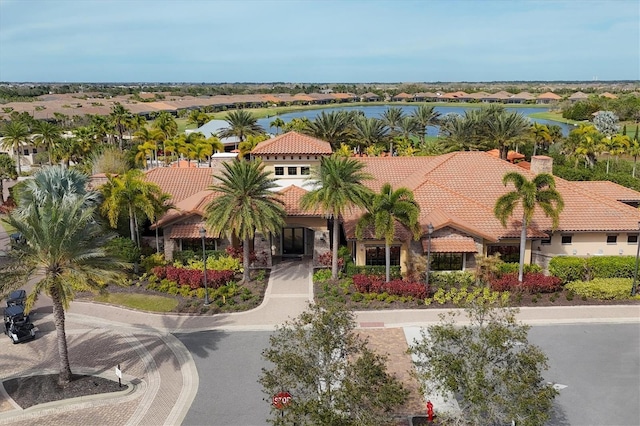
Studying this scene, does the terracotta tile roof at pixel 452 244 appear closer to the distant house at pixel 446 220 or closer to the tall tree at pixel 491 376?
the distant house at pixel 446 220

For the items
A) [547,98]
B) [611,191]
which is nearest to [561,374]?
[611,191]

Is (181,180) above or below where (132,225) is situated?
above

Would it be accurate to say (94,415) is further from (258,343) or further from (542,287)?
(542,287)

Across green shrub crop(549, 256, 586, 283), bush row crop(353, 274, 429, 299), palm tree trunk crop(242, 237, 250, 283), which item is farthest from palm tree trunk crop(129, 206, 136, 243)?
green shrub crop(549, 256, 586, 283)

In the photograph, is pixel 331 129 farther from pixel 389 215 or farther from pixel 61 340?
pixel 61 340

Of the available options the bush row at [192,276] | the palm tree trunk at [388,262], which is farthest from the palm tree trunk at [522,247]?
the bush row at [192,276]

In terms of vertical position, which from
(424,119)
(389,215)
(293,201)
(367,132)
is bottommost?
(293,201)
